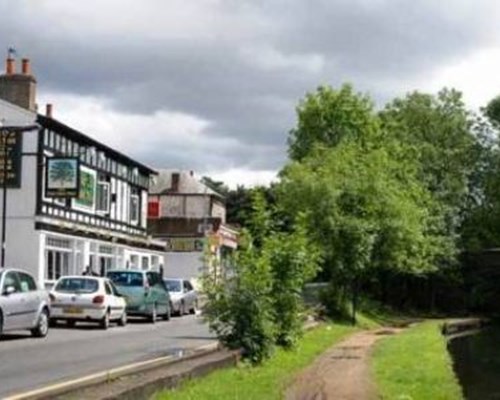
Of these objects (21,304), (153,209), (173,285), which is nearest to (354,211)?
(173,285)

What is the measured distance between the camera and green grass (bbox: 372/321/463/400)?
790 inches

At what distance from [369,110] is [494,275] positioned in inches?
604

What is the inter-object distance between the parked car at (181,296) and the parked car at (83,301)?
33.9 feet

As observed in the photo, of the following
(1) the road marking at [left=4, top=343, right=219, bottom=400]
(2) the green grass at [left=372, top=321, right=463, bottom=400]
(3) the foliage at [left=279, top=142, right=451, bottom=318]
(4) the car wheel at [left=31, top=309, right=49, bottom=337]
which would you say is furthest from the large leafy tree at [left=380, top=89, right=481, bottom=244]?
(1) the road marking at [left=4, top=343, right=219, bottom=400]

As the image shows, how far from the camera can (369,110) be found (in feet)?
232

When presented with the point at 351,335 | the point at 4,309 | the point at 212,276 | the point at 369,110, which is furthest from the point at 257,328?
the point at 369,110

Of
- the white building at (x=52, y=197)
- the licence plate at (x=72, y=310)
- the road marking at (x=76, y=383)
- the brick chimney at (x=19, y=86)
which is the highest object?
the brick chimney at (x=19, y=86)

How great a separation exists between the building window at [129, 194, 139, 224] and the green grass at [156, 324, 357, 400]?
35.3 metres

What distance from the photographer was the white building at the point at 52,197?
4400 centimetres

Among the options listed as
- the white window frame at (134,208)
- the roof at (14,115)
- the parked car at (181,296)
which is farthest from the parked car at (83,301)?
the white window frame at (134,208)

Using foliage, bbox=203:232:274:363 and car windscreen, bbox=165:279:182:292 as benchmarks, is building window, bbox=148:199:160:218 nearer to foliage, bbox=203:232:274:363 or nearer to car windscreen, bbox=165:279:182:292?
car windscreen, bbox=165:279:182:292

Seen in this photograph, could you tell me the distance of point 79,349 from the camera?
23.3 metres

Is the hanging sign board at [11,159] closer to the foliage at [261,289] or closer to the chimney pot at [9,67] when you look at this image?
the chimney pot at [9,67]

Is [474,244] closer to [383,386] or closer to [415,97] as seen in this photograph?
[415,97]
